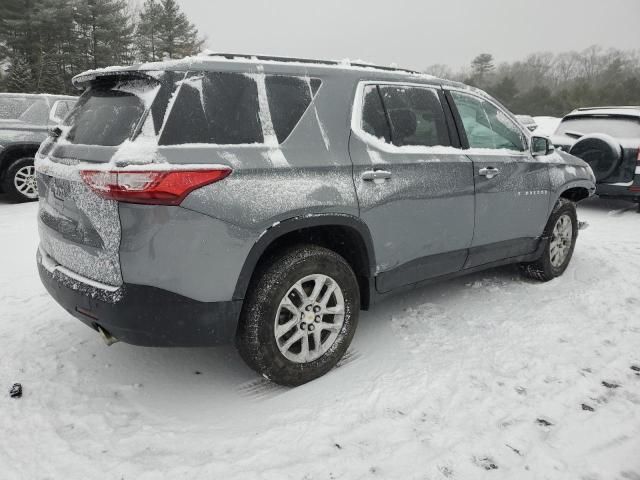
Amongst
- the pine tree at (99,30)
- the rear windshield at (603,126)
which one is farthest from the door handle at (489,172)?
the pine tree at (99,30)

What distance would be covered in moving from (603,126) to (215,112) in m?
7.68

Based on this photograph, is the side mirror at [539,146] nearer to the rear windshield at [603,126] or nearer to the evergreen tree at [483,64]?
the rear windshield at [603,126]

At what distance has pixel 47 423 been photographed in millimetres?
2371

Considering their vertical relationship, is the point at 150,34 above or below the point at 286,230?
above

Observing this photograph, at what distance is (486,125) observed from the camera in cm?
374

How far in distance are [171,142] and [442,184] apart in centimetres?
187

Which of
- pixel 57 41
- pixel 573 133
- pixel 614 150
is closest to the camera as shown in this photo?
pixel 614 150

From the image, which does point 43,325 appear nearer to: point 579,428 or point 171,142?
point 171,142

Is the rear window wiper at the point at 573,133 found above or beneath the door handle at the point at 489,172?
above

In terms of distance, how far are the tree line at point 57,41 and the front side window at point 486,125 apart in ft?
75.6

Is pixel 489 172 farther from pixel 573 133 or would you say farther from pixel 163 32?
pixel 163 32

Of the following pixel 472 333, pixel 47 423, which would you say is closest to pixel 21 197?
pixel 47 423

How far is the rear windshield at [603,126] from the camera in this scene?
7.44 metres

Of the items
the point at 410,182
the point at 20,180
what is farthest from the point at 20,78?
the point at 410,182
